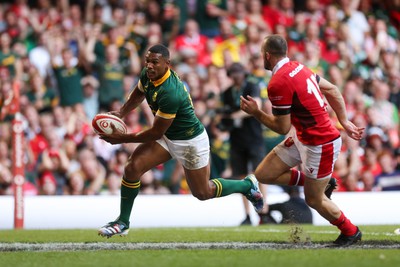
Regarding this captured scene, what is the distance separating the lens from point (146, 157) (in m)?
9.80

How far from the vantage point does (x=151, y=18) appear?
60.8 feet

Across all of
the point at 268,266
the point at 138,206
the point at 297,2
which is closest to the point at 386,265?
the point at 268,266

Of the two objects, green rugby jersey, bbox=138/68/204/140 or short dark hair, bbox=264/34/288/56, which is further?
green rugby jersey, bbox=138/68/204/140

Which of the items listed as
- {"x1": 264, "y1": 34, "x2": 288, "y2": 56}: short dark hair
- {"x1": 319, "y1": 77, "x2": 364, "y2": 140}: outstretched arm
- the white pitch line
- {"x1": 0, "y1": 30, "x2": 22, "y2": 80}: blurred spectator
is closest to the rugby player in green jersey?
the white pitch line

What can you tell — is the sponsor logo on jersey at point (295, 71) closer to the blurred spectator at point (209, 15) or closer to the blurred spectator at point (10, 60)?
the blurred spectator at point (10, 60)

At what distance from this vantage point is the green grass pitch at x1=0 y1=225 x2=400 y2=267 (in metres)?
7.81

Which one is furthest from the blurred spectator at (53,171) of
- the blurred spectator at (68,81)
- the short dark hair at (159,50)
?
the short dark hair at (159,50)

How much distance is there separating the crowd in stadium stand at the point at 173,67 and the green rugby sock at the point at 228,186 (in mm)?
4792

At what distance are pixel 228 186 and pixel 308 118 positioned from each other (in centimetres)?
150

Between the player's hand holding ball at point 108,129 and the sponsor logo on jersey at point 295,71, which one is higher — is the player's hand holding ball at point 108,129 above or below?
below

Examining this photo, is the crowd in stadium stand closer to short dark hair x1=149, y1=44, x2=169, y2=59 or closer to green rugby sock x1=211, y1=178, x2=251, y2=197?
green rugby sock x1=211, y1=178, x2=251, y2=197

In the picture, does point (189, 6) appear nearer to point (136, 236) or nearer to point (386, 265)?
point (136, 236)

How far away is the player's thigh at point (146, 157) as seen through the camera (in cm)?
979

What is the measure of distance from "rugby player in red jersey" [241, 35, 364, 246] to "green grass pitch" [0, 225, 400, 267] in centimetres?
45
